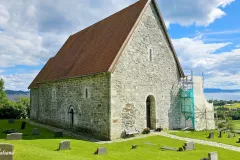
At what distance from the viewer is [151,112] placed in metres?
20.5

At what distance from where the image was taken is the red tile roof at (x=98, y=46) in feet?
61.5

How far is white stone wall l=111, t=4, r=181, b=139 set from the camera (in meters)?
17.6

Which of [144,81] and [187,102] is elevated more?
[144,81]

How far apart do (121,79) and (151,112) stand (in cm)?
472

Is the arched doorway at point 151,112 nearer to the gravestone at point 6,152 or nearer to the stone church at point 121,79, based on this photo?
the stone church at point 121,79

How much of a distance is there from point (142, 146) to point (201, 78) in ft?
41.2

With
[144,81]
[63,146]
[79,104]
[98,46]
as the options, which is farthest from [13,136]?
[144,81]

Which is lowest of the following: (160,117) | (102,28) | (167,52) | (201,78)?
(160,117)

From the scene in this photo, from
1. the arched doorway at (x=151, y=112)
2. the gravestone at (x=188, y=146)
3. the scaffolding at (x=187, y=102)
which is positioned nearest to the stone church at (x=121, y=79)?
the arched doorway at (x=151, y=112)

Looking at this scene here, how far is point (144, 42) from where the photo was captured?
19.9 metres

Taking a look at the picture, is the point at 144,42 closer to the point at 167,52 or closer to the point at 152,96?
the point at 167,52

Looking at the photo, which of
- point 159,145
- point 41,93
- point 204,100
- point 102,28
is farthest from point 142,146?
point 41,93

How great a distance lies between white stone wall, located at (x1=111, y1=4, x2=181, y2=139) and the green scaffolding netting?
1.80ft

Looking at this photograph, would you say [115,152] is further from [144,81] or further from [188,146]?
[144,81]
